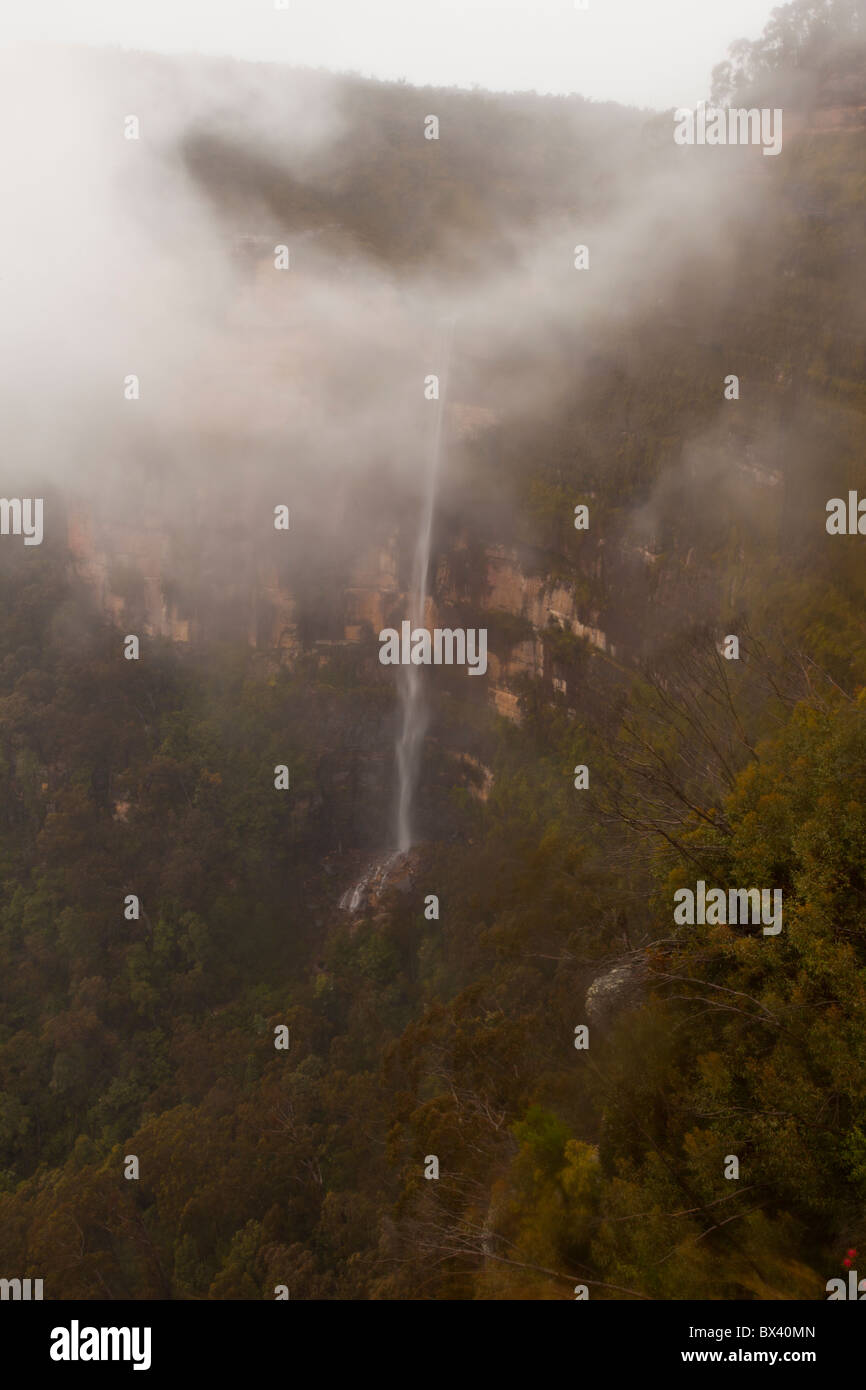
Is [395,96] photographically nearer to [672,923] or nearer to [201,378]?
[201,378]

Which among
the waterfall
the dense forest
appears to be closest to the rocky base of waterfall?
the dense forest

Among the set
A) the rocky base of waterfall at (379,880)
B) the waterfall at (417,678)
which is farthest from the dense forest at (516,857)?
the waterfall at (417,678)

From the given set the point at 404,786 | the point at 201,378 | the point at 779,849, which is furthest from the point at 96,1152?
the point at 201,378

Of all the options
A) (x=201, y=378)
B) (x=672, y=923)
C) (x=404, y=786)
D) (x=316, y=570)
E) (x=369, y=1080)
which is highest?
(x=201, y=378)

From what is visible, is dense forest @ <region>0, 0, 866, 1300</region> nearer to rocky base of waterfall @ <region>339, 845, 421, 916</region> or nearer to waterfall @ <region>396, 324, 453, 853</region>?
rocky base of waterfall @ <region>339, 845, 421, 916</region>

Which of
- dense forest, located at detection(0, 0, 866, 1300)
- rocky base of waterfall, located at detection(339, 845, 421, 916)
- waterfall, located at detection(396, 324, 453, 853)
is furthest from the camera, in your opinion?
waterfall, located at detection(396, 324, 453, 853)

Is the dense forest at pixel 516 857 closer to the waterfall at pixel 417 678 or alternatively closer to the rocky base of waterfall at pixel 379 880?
the rocky base of waterfall at pixel 379 880
